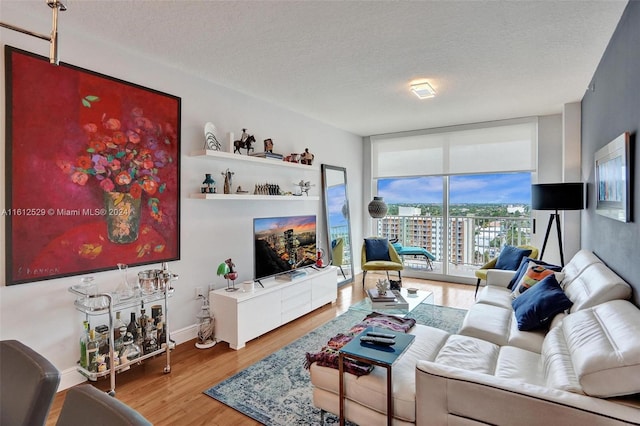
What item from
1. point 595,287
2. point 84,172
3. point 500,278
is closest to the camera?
point 595,287

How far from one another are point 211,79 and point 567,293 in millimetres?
3685

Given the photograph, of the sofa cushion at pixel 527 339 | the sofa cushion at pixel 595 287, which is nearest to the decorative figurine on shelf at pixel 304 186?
the sofa cushion at pixel 527 339

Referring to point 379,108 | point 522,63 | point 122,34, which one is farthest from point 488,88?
point 122,34

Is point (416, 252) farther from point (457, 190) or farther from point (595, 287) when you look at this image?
point (595, 287)

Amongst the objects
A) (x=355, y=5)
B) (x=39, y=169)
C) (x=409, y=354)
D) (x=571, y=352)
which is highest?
(x=355, y=5)

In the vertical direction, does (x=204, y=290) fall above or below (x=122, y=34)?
below

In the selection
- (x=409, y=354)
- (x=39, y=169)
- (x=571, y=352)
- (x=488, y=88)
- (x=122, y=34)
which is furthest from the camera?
(x=488, y=88)

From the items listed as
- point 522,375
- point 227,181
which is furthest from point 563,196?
point 227,181

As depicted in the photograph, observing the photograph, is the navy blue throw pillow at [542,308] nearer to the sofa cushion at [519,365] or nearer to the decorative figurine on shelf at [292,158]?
the sofa cushion at [519,365]

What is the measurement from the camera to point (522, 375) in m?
1.79

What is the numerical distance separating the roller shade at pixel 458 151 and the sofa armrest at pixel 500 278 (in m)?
2.13

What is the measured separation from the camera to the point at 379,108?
4457mm

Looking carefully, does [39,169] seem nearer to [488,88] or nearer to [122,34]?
[122,34]

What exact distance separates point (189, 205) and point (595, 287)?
3295mm
